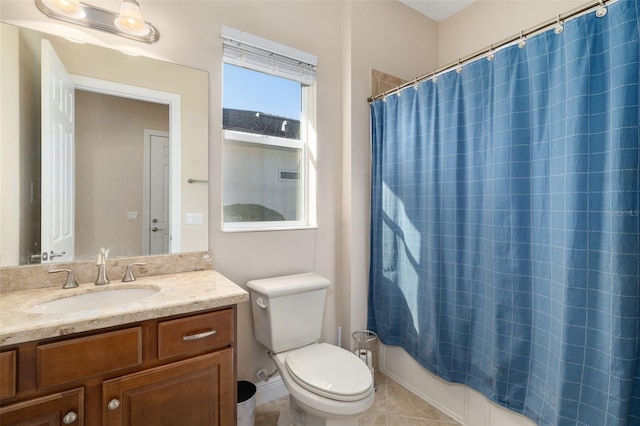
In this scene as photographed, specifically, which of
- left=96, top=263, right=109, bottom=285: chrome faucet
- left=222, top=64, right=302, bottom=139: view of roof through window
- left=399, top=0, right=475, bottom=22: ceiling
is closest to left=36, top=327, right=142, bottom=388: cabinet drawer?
left=96, top=263, right=109, bottom=285: chrome faucet

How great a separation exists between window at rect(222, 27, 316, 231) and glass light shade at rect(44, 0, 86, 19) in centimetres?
65

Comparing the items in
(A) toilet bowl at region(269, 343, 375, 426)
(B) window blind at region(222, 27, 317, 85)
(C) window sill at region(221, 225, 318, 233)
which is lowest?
(A) toilet bowl at region(269, 343, 375, 426)

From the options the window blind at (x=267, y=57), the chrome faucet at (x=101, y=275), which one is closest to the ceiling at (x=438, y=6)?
the window blind at (x=267, y=57)

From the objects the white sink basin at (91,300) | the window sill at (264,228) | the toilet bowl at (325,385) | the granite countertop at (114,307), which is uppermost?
the window sill at (264,228)

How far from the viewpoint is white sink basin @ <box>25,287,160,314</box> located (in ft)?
3.75

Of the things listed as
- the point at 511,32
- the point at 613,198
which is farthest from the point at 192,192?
the point at 511,32

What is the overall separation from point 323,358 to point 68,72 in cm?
183

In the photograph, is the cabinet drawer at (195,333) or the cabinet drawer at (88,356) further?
the cabinet drawer at (195,333)

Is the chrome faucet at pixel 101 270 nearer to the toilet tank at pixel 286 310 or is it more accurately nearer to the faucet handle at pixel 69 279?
the faucet handle at pixel 69 279

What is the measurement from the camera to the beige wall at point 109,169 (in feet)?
4.52

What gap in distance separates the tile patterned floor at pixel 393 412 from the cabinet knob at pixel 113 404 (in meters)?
0.94

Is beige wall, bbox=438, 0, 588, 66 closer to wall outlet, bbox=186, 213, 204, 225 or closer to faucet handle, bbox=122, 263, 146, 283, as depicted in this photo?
wall outlet, bbox=186, 213, 204, 225

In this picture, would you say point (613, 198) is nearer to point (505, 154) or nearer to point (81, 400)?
point (505, 154)

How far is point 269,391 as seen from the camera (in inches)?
73.0
